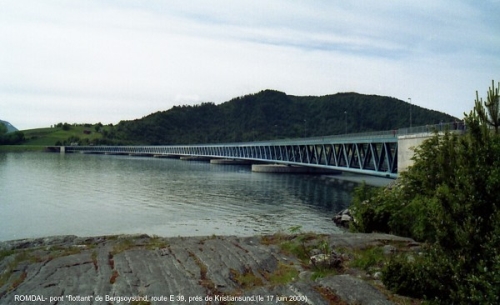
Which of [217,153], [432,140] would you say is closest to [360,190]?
[432,140]

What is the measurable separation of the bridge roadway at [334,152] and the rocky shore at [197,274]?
39.7 meters

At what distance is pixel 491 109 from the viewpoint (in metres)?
17.2

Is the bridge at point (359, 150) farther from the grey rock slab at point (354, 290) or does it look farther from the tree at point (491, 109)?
the grey rock slab at point (354, 290)

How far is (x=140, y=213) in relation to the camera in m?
44.6

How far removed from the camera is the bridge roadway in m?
60.4

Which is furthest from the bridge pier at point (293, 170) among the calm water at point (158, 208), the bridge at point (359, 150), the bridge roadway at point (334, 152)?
the calm water at point (158, 208)

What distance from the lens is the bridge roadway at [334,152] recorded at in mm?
60438

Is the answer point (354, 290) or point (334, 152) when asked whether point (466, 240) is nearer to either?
point (354, 290)

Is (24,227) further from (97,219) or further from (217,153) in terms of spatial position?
(217,153)

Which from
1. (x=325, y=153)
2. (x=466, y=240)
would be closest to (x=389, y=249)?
(x=466, y=240)

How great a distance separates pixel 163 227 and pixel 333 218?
17.2 metres

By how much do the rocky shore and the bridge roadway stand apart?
39747 mm

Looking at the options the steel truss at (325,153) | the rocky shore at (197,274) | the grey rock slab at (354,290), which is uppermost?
the steel truss at (325,153)

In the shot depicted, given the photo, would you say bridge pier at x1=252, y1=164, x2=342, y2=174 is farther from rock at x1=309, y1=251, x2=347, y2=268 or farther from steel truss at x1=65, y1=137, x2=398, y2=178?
rock at x1=309, y1=251, x2=347, y2=268
